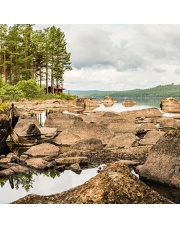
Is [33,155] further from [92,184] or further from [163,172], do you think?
[92,184]

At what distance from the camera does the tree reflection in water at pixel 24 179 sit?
9328mm

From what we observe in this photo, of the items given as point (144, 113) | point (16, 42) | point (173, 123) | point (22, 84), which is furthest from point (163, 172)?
point (16, 42)

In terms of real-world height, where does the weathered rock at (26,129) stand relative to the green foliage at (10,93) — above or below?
below

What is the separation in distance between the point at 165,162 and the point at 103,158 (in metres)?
3.68

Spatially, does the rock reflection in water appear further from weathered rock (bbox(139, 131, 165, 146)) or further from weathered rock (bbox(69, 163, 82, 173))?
weathered rock (bbox(139, 131, 165, 146))

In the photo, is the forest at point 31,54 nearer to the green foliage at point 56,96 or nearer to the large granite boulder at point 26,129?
the green foliage at point 56,96

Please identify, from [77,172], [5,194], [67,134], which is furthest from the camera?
[67,134]

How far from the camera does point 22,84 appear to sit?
55.2 meters

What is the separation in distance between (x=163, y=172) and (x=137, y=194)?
2.86 m

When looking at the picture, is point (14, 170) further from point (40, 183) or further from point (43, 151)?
point (43, 151)

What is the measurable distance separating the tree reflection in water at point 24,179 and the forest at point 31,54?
53669 mm

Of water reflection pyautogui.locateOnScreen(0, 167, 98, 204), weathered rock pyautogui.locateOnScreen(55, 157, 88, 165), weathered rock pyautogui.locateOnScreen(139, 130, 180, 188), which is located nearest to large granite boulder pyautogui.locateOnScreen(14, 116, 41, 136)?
weathered rock pyautogui.locateOnScreen(55, 157, 88, 165)

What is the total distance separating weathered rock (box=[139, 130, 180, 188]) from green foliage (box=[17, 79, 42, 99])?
47567 mm

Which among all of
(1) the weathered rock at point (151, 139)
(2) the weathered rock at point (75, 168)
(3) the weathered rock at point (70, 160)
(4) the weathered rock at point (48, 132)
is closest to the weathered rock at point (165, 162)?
(2) the weathered rock at point (75, 168)
